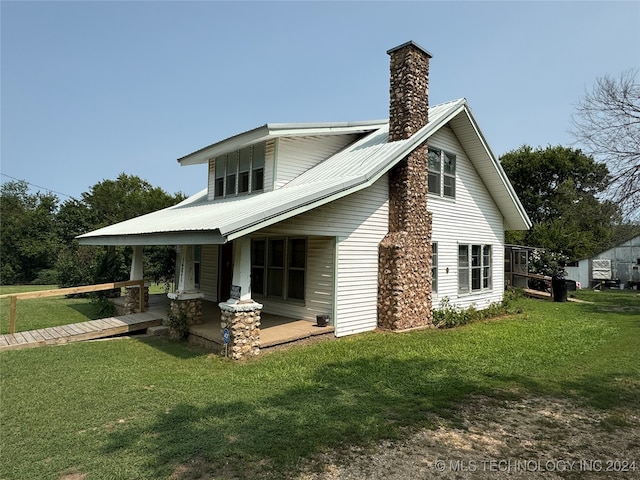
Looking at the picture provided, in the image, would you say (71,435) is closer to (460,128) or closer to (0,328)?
(0,328)

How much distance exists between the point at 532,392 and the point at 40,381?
821 cm

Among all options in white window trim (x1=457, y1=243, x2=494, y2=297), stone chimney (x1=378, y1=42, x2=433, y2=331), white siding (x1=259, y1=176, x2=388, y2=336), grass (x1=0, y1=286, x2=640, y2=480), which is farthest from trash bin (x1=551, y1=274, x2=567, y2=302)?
white siding (x1=259, y1=176, x2=388, y2=336)

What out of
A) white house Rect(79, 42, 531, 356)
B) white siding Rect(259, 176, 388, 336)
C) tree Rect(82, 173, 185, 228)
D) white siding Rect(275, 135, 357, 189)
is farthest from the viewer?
tree Rect(82, 173, 185, 228)

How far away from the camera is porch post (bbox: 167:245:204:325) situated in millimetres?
9633

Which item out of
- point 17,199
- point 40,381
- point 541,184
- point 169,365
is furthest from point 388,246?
point 17,199

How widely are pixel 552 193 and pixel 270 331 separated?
4029 centimetres

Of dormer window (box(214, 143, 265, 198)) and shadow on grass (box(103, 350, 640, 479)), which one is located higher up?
dormer window (box(214, 143, 265, 198))

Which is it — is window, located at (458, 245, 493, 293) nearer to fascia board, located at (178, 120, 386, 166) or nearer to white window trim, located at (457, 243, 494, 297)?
white window trim, located at (457, 243, 494, 297)

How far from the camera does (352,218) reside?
9938mm

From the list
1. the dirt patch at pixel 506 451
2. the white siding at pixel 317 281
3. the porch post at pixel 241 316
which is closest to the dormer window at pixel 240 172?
the white siding at pixel 317 281

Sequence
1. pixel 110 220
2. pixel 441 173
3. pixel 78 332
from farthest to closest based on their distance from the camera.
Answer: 1. pixel 110 220
2. pixel 441 173
3. pixel 78 332

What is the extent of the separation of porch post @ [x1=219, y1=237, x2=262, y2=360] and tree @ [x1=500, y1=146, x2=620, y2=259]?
29656mm

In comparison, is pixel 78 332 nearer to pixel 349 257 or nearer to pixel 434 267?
pixel 349 257

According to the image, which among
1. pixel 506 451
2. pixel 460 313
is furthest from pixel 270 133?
pixel 506 451
